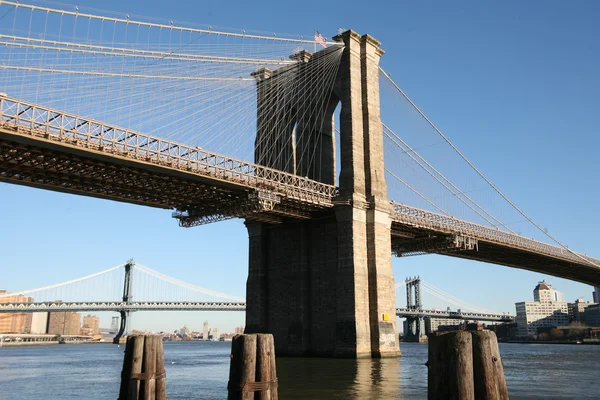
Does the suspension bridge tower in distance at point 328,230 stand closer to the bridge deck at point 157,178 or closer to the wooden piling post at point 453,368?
the bridge deck at point 157,178

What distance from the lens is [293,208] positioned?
46312mm

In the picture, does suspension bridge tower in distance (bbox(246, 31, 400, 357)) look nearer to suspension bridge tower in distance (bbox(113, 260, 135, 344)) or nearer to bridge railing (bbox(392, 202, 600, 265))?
bridge railing (bbox(392, 202, 600, 265))

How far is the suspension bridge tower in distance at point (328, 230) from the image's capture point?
4434 centimetres

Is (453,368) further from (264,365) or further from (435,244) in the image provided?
(435,244)

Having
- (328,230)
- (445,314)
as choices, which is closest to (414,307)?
(445,314)

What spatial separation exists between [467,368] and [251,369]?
436cm

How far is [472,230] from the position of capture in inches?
2392

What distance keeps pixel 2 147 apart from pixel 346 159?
23776mm

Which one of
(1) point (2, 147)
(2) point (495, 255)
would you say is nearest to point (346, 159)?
(1) point (2, 147)

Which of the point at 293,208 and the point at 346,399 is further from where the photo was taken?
the point at 293,208

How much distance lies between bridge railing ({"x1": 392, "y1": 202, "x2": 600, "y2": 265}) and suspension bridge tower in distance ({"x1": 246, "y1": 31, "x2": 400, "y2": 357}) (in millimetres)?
5311

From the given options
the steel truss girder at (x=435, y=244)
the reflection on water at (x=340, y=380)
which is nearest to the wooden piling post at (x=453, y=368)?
the reflection on water at (x=340, y=380)

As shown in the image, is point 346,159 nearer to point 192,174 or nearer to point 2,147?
point 192,174

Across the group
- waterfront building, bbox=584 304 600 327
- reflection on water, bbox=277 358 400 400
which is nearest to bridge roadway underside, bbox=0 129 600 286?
reflection on water, bbox=277 358 400 400
